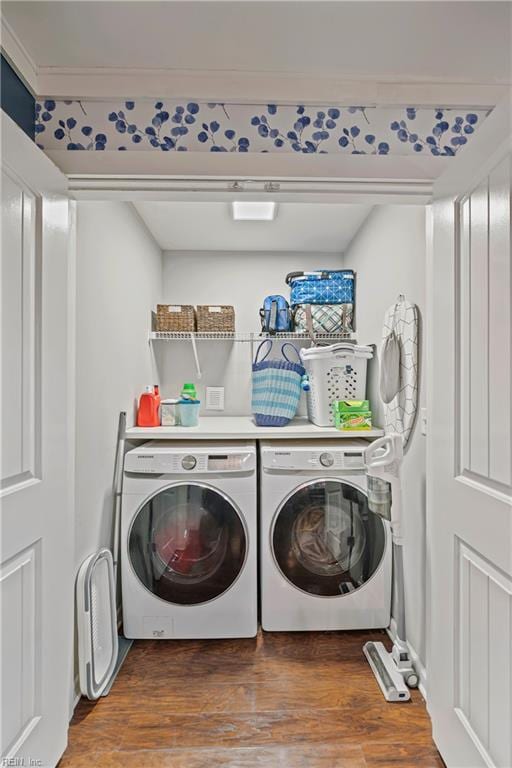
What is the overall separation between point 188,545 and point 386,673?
1036mm

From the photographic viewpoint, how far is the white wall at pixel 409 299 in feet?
5.90

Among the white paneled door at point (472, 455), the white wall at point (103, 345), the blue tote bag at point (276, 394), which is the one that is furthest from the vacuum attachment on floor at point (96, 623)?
the white paneled door at point (472, 455)

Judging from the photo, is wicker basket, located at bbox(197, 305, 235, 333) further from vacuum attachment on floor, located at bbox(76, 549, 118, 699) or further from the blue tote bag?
vacuum attachment on floor, located at bbox(76, 549, 118, 699)

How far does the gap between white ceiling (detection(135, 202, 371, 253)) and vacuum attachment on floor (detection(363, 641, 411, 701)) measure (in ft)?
7.23

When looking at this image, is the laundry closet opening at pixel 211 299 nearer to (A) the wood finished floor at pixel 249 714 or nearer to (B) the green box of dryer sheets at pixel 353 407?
(B) the green box of dryer sheets at pixel 353 407

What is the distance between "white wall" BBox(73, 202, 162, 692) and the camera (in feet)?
5.63

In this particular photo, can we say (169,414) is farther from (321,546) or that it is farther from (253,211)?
(253,211)

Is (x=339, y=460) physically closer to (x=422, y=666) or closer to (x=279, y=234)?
(x=422, y=666)

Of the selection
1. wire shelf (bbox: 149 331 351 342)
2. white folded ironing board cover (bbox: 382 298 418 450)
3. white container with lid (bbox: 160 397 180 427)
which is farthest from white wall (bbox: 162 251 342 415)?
white folded ironing board cover (bbox: 382 298 418 450)

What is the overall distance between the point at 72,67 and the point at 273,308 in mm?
1641

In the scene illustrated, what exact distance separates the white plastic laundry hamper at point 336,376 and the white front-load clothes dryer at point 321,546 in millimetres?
358

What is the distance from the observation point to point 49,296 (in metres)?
1.29

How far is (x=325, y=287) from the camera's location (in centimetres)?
271

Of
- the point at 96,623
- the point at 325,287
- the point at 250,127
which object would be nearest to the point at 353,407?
the point at 325,287
